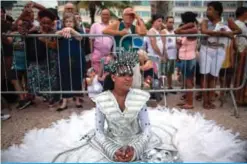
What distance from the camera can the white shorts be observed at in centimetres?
459

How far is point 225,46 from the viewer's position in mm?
4547

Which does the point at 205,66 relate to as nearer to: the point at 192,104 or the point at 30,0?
the point at 192,104

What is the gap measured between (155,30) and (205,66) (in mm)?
1066

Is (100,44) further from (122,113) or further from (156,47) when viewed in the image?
(122,113)

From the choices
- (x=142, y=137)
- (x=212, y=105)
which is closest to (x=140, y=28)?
(x=212, y=105)

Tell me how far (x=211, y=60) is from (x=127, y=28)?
1329 millimetres

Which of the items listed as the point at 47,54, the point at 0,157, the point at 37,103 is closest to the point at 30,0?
the point at 47,54

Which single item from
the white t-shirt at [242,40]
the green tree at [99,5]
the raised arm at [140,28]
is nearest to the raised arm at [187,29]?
the raised arm at [140,28]

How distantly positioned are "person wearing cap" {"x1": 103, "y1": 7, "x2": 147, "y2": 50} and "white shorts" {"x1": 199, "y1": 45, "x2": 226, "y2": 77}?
3.20 feet

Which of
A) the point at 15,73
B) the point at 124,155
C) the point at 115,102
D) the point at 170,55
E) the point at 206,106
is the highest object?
the point at 170,55

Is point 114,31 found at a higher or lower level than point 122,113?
higher

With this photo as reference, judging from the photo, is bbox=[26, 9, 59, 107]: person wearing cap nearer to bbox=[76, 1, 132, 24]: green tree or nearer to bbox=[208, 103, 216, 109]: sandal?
bbox=[208, 103, 216, 109]: sandal

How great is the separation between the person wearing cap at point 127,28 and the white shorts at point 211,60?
97 centimetres

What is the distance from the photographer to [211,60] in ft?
15.2
